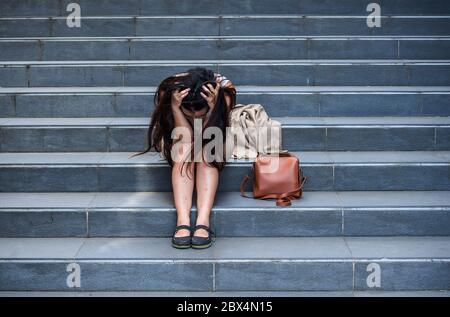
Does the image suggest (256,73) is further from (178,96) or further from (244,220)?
(244,220)

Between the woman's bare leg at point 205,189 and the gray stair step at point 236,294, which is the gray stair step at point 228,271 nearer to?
the gray stair step at point 236,294

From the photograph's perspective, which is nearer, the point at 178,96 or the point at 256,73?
the point at 178,96

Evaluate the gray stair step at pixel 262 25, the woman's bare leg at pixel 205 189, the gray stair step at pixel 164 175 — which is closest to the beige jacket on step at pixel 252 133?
the gray stair step at pixel 164 175

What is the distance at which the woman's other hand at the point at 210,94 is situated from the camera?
188 inches

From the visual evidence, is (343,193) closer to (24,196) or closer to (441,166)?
(441,166)

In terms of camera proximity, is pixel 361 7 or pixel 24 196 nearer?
pixel 24 196

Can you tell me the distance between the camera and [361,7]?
744 centimetres

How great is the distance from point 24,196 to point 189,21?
3.01m

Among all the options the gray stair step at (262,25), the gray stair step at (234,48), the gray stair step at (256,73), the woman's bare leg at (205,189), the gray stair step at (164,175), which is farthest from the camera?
the gray stair step at (262,25)

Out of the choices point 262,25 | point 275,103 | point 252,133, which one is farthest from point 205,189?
point 262,25

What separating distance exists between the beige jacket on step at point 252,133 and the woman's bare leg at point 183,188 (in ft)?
1.95

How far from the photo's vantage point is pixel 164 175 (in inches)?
199

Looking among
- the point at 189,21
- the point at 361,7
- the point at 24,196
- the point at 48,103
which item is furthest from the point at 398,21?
the point at 24,196

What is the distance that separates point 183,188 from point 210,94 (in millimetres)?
732
